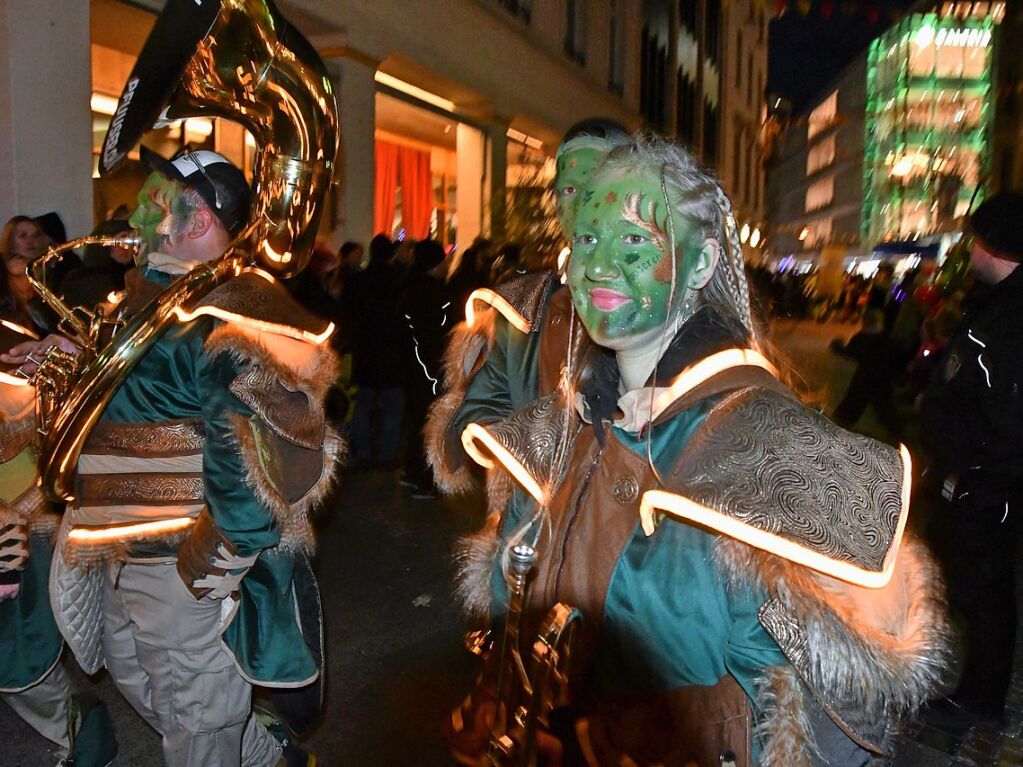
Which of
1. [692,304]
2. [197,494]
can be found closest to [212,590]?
[197,494]

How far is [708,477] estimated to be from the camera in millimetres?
1373

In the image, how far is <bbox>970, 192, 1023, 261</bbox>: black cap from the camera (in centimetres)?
329

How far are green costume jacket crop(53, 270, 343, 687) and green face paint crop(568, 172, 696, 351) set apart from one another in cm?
106

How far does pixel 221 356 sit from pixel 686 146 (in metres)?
1.26

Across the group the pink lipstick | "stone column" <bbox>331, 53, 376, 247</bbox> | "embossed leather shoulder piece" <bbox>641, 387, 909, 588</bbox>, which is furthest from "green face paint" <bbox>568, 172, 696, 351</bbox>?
"stone column" <bbox>331, 53, 376, 247</bbox>

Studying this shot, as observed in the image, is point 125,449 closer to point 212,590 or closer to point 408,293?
point 212,590

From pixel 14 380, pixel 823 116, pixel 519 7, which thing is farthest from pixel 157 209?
pixel 823 116

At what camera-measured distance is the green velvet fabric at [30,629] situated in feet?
9.03

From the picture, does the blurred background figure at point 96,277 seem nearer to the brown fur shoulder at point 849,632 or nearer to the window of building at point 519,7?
the brown fur shoulder at point 849,632

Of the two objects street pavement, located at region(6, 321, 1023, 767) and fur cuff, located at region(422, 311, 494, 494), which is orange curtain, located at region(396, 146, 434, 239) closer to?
street pavement, located at region(6, 321, 1023, 767)

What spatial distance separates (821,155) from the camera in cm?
8394

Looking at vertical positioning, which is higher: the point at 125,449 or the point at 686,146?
the point at 686,146

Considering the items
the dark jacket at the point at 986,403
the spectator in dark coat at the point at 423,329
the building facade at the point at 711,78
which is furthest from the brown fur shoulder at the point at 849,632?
the building facade at the point at 711,78

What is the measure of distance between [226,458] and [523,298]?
3.51 feet
